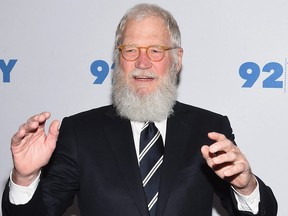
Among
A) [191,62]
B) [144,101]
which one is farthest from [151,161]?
[191,62]

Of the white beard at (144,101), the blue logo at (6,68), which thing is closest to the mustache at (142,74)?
the white beard at (144,101)

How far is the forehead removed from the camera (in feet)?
5.62

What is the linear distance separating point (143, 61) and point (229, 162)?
56 cm

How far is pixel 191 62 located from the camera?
2.17 meters

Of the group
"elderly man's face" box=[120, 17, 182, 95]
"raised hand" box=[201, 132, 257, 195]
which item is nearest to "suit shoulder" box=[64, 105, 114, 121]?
"elderly man's face" box=[120, 17, 182, 95]

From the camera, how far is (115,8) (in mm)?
2262

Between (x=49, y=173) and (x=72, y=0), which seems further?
(x=72, y=0)

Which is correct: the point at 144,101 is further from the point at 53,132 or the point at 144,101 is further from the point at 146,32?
the point at 53,132

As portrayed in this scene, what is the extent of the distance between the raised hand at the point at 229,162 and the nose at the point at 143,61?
1.64 ft

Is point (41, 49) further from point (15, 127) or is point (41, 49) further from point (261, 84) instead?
point (261, 84)

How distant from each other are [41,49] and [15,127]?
45 cm

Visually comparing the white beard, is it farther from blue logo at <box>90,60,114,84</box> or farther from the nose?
blue logo at <box>90,60,114,84</box>

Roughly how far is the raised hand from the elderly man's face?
19.3 inches

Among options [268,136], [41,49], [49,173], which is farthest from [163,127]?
[41,49]
